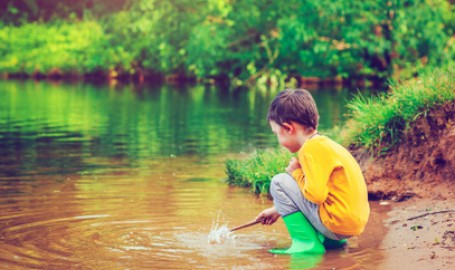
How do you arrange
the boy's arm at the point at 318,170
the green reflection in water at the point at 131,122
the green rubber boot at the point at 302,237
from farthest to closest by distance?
the green reflection in water at the point at 131,122 < the green rubber boot at the point at 302,237 < the boy's arm at the point at 318,170

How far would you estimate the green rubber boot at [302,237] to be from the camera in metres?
5.75

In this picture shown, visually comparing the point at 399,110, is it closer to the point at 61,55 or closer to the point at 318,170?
the point at 318,170

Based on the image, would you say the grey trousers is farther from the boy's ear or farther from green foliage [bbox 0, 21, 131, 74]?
green foliage [bbox 0, 21, 131, 74]

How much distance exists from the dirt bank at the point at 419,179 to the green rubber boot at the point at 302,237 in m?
0.51

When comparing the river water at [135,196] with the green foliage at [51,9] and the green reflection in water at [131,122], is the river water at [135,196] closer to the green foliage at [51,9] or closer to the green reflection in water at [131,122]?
the green reflection in water at [131,122]

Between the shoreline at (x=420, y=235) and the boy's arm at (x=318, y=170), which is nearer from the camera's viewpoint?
the shoreline at (x=420, y=235)

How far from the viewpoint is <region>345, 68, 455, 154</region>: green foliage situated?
295 inches

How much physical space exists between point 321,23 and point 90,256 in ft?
72.1

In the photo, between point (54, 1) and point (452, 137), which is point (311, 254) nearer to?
point (452, 137)

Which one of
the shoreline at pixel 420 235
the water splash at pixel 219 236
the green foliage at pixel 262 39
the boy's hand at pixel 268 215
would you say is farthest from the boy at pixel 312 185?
the green foliage at pixel 262 39

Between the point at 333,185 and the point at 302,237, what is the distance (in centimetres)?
45

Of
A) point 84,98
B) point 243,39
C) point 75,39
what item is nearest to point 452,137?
point 84,98

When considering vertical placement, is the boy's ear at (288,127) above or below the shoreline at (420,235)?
above

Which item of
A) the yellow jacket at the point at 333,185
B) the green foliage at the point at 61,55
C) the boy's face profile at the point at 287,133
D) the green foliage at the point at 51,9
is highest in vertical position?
the green foliage at the point at 51,9
